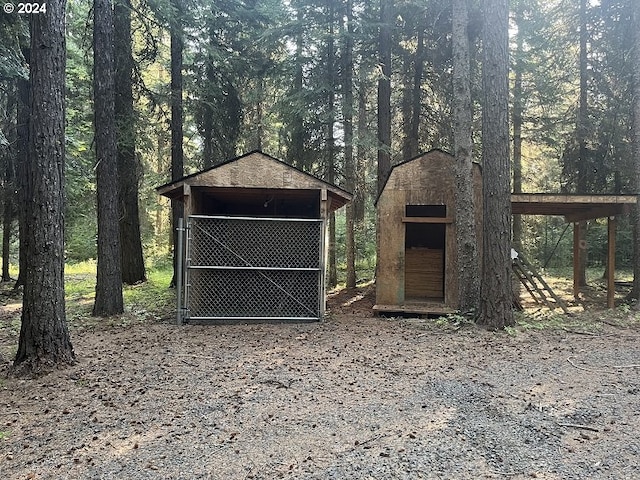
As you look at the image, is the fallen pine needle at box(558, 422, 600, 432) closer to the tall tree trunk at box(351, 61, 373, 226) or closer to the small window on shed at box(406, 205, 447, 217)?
the small window on shed at box(406, 205, 447, 217)

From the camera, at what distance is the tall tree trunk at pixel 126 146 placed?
10.6 metres

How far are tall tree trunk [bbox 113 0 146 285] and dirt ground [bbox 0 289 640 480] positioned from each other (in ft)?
19.2

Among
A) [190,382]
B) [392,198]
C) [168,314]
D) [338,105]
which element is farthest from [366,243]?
[190,382]

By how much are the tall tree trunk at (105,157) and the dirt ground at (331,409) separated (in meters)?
1.81

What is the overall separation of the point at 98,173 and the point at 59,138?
11.7 ft

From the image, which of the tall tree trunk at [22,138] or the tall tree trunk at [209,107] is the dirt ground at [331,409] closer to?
the tall tree trunk at [22,138]

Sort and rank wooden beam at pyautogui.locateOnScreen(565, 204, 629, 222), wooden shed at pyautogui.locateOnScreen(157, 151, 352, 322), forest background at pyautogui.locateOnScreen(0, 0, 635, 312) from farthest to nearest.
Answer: forest background at pyautogui.locateOnScreen(0, 0, 635, 312) < wooden beam at pyautogui.locateOnScreen(565, 204, 629, 222) < wooden shed at pyautogui.locateOnScreen(157, 151, 352, 322)

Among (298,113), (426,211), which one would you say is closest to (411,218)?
(426,211)

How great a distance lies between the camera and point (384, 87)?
41.4 ft

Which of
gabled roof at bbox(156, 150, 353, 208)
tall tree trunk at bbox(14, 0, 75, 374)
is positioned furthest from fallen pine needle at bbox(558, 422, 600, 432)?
gabled roof at bbox(156, 150, 353, 208)

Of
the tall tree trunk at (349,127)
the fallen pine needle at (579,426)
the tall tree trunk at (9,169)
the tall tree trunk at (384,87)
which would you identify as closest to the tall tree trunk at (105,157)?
the tall tree trunk at (9,169)

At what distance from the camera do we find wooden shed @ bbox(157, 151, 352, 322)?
26.2ft

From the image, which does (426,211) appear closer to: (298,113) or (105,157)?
(298,113)

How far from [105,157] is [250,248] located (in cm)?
314
